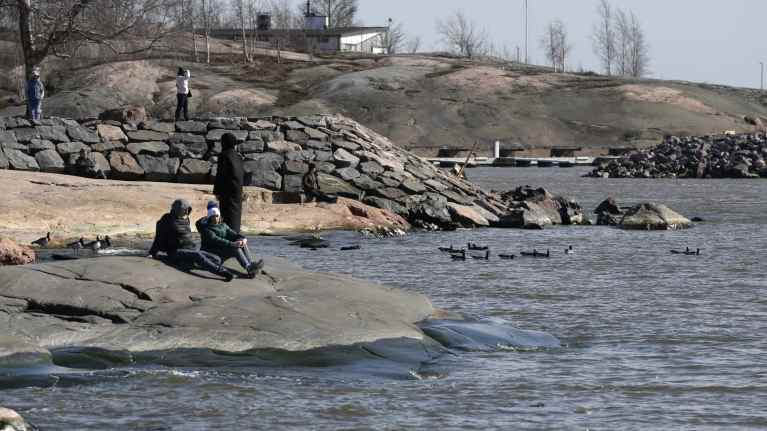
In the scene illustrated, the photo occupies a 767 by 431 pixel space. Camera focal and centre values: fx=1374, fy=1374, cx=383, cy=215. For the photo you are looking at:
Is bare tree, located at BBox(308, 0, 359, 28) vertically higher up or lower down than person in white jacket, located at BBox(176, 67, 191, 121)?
higher up

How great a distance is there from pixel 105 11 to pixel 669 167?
109ft

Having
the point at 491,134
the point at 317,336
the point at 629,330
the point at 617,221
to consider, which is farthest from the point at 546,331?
the point at 491,134

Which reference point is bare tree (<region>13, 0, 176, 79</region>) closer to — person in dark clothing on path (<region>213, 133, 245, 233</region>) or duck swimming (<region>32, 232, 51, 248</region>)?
duck swimming (<region>32, 232, 51, 248</region>)

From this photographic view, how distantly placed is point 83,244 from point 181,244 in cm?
920

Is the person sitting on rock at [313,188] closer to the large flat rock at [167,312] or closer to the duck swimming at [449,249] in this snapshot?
the duck swimming at [449,249]

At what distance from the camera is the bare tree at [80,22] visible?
41.1 meters

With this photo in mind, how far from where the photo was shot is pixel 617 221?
3509 cm

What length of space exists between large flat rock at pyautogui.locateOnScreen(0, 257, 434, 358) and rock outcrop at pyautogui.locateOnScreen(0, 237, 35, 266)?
4163 mm

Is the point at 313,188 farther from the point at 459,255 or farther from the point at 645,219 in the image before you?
the point at 645,219

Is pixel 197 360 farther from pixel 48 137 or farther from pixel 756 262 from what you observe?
pixel 48 137

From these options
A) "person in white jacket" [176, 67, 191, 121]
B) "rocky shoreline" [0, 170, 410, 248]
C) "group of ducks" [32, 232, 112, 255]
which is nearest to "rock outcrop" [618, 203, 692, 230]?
"rocky shoreline" [0, 170, 410, 248]

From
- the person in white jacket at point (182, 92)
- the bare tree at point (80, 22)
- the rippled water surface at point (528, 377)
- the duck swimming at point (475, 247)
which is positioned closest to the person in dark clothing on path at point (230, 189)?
the rippled water surface at point (528, 377)

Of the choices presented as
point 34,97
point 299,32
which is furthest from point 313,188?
point 299,32

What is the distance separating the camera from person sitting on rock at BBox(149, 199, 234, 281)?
15438 millimetres
